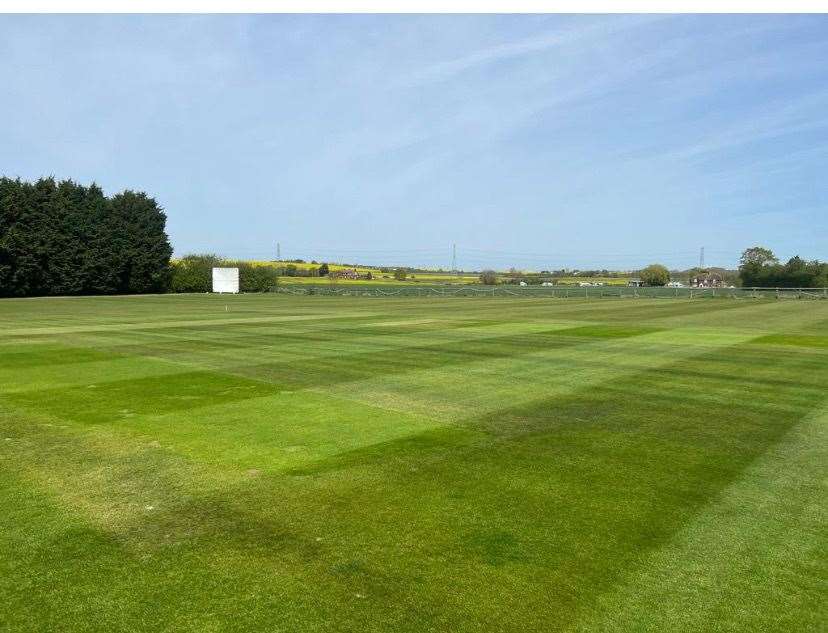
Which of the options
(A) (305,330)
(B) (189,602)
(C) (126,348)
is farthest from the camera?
(A) (305,330)

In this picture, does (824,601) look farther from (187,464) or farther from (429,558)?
(187,464)

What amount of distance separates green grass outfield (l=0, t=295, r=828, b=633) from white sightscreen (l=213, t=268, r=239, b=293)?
3137 inches

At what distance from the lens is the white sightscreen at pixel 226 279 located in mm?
90000

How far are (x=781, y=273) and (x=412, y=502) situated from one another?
107896 millimetres

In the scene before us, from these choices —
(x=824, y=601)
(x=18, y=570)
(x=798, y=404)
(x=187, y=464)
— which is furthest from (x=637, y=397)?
(x=18, y=570)

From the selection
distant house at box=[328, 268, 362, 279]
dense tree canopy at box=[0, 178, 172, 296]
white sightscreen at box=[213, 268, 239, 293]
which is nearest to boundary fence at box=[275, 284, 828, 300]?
white sightscreen at box=[213, 268, 239, 293]

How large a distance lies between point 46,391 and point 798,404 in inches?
597

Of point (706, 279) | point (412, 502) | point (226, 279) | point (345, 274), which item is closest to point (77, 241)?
point (226, 279)

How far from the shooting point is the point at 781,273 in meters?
93.9

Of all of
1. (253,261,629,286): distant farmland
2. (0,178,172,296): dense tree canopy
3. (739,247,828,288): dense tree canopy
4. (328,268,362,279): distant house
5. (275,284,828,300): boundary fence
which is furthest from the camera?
(328,268,362,279): distant house

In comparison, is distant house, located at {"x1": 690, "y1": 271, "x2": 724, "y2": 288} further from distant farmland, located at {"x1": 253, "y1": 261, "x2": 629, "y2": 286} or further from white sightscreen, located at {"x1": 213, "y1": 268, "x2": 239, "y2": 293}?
white sightscreen, located at {"x1": 213, "y1": 268, "x2": 239, "y2": 293}

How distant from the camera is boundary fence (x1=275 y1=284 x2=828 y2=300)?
6738 centimetres

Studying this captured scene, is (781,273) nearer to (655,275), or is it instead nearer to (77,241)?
(655,275)

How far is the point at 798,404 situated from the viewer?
1084 cm
